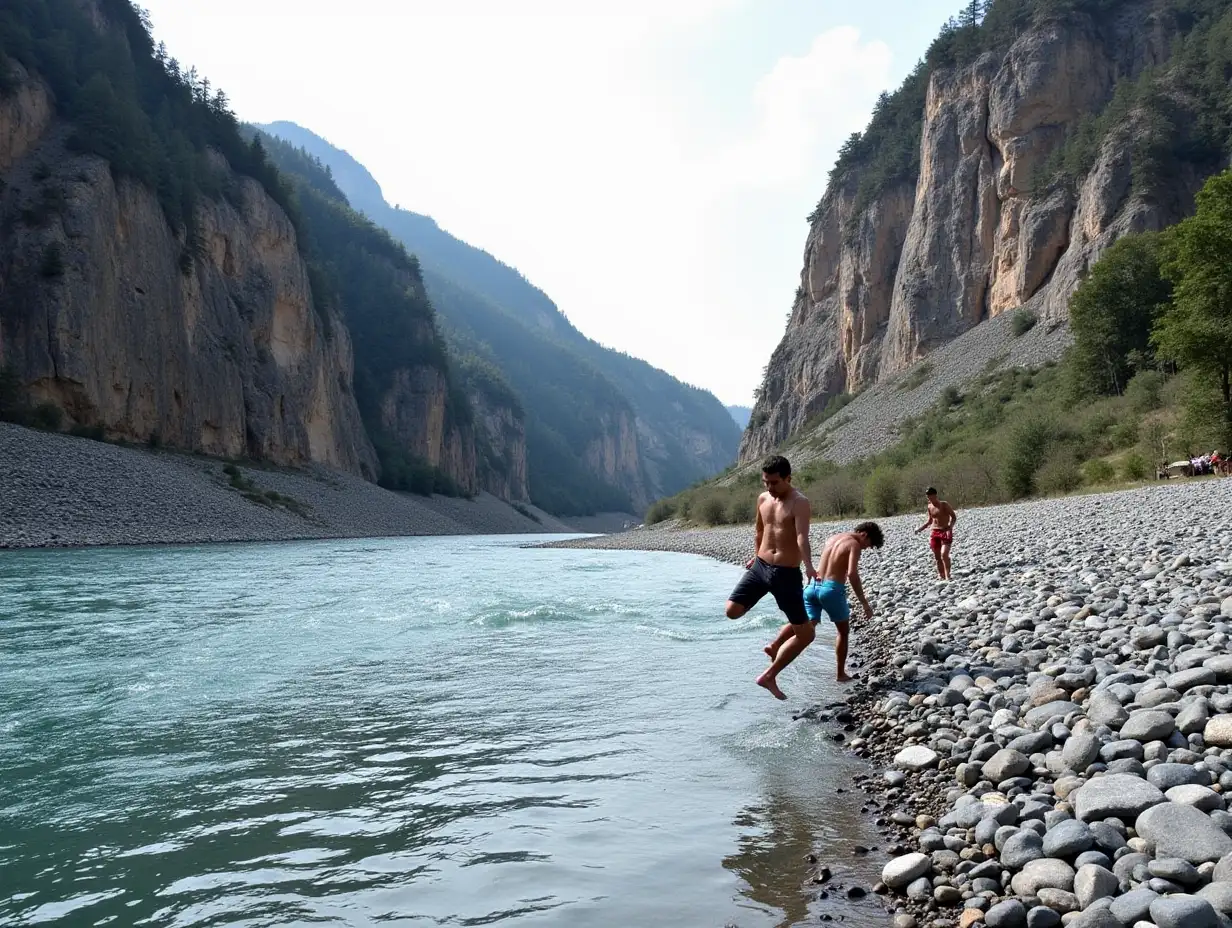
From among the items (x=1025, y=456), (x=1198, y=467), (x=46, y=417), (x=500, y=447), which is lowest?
(x=1198, y=467)

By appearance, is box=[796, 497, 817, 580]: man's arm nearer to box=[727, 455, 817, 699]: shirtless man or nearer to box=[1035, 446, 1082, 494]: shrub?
box=[727, 455, 817, 699]: shirtless man

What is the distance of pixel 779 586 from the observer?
768cm

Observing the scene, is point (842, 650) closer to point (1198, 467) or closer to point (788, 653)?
point (788, 653)

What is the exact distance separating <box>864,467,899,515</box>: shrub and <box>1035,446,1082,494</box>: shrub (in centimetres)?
844

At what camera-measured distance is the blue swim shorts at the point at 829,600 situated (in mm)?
8469

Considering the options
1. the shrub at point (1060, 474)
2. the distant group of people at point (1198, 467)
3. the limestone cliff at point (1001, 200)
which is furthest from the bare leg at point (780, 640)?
the limestone cliff at point (1001, 200)

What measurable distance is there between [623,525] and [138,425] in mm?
143702

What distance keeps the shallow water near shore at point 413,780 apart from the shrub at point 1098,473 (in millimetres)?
23405

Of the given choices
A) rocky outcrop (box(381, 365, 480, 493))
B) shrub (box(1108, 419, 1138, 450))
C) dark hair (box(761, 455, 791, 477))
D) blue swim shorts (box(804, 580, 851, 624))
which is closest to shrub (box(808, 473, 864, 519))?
shrub (box(1108, 419, 1138, 450))

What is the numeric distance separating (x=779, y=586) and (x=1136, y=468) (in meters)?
27.1

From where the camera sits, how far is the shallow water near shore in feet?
13.8

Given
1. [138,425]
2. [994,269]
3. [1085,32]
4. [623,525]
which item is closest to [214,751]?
[138,425]

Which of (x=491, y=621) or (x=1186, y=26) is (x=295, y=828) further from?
(x=1186, y=26)

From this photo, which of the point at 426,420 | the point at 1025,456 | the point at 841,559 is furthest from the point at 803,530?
the point at 426,420
